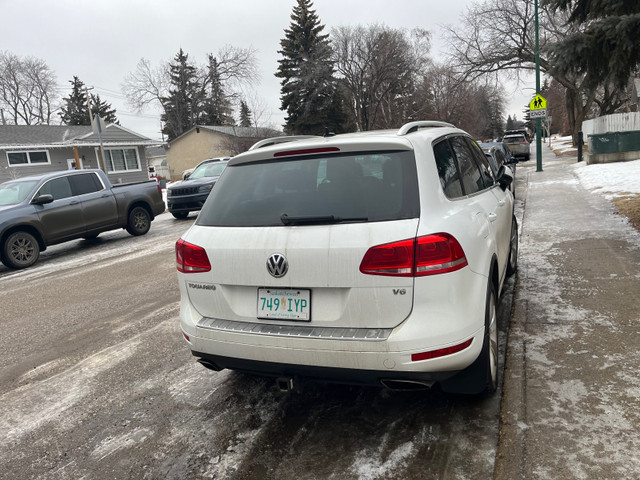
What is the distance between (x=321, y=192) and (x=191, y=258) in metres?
0.94

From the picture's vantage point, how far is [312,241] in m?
2.70

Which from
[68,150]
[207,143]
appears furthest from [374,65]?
[68,150]

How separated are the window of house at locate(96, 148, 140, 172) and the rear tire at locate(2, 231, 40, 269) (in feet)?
95.0

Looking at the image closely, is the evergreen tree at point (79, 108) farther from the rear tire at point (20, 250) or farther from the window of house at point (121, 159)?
the rear tire at point (20, 250)

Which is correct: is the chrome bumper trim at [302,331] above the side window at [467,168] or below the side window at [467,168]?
below

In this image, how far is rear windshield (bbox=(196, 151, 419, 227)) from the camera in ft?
8.99

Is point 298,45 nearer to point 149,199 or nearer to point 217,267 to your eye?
point 149,199

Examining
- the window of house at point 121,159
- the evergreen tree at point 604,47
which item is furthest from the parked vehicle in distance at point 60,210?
the window of house at point 121,159

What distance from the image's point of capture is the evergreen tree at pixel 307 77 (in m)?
45.8

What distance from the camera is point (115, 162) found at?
37312mm

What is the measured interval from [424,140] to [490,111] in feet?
338

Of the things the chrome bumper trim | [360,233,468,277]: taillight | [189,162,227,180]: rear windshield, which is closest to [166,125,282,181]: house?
[189,162,227,180]: rear windshield

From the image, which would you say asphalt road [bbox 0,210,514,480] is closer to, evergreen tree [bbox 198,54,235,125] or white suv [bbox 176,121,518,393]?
white suv [bbox 176,121,518,393]

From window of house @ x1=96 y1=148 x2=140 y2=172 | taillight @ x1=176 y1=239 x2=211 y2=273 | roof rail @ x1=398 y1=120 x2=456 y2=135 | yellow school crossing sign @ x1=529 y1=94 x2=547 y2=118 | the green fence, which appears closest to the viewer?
taillight @ x1=176 y1=239 x2=211 y2=273
